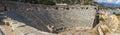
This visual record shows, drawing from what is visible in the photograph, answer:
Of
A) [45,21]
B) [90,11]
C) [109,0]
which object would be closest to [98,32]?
[45,21]

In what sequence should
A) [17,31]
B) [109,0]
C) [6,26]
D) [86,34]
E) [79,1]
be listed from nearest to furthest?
[17,31]
[86,34]
[6,26]
[109,0]
[79,1]

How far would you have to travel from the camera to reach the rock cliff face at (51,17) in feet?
103

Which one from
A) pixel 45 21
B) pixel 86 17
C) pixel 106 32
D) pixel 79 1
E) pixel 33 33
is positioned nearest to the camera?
pixel 33 33

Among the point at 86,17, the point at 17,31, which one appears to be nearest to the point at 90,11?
the point at 86,17

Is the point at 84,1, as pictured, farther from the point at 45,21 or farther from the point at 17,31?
the point at 17,31

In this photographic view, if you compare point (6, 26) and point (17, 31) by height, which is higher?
point (17, 31)

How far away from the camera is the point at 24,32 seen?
14.5 m

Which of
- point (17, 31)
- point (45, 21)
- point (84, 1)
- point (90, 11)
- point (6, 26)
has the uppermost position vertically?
point (17, 31)

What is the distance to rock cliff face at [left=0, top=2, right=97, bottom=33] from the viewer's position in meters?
31.4

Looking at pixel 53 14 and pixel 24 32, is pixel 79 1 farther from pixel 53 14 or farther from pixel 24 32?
pixel 24 32

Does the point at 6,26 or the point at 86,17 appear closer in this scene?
the point at 6,26

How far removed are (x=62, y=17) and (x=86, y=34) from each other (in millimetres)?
23222

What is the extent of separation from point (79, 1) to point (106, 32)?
8929 cm

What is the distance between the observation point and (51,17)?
3797 centimetres
